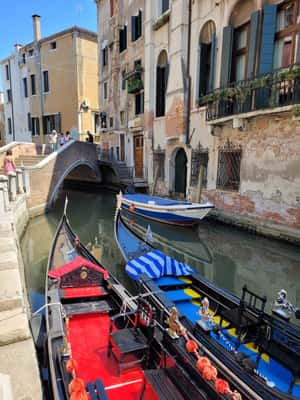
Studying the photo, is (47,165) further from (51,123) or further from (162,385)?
(51,123)

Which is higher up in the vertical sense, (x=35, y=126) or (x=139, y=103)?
(x=139, y=103)

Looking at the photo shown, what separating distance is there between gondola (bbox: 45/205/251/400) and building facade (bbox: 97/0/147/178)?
9087 mm

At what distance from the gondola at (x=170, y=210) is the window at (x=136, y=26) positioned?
7.73m

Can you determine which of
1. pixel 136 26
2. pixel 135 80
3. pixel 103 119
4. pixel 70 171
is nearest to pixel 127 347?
pixel 70 171

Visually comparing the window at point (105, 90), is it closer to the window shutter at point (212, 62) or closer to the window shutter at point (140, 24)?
the window shutter at point (140, 24)

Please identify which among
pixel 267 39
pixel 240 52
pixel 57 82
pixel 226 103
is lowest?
pixel 226 103

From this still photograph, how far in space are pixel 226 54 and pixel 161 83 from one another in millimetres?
3904

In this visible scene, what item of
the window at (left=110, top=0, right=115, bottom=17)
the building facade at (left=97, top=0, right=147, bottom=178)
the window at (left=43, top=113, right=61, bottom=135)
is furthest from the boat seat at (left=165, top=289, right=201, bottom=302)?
the window at (left=43, top=113, right=61, bottom=135)

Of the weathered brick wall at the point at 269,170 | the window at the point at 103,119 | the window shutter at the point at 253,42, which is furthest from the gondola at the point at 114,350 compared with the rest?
the window at the point at 103,119

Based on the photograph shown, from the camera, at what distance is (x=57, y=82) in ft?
53.8

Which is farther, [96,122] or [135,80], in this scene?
[96,122]

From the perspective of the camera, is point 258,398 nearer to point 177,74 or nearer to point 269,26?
point 269,26

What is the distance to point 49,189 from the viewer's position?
8.67 metres

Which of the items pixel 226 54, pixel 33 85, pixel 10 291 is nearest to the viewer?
pixel 10 291
